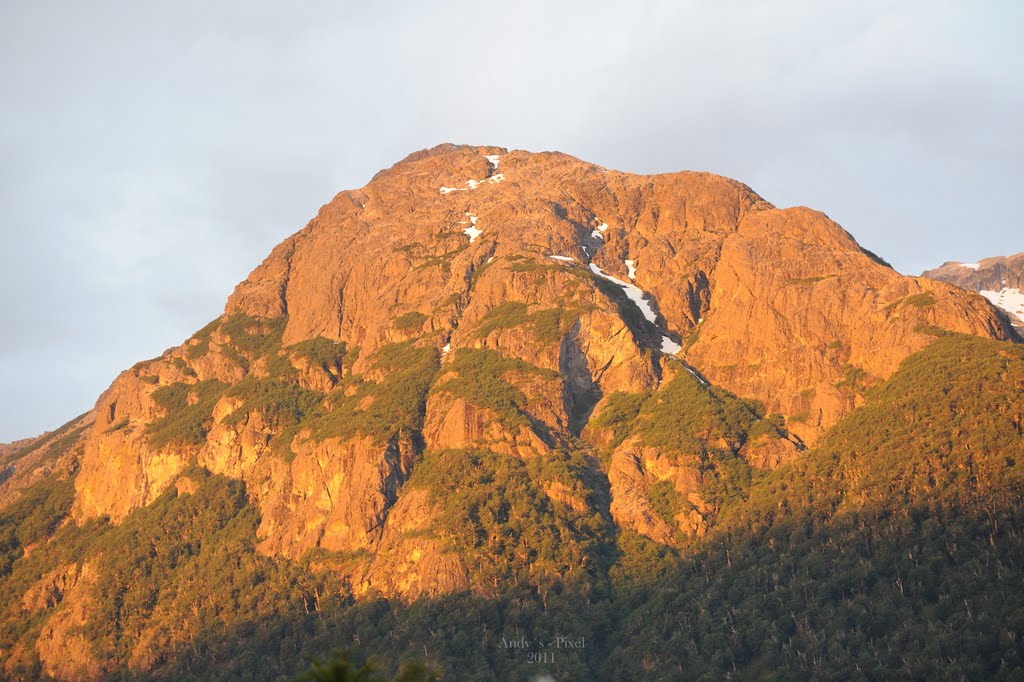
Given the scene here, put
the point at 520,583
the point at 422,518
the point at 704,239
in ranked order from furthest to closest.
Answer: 1. the point at 704,239
2. the point at 422,518
3. the point at 520,583

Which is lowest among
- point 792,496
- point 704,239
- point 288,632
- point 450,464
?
point 288,632

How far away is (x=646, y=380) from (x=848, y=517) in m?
47.0

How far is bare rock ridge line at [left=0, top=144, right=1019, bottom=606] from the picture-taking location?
471ft

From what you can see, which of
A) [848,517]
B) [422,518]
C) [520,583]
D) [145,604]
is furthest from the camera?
[145,604]

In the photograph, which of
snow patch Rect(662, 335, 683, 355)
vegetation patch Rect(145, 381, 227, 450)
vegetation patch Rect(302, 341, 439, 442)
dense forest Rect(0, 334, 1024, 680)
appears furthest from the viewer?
vegetation patch Rect(145, 381, 227, 450)

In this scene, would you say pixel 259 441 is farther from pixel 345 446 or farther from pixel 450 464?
pixel 450 464

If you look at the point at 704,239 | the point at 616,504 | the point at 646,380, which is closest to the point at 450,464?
the point at 616,504

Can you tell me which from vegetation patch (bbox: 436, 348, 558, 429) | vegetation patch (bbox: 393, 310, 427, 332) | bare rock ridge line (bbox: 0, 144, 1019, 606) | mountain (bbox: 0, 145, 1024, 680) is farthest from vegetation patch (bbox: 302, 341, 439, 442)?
vegetation patch (bbox: 436, 348, 558, 429)

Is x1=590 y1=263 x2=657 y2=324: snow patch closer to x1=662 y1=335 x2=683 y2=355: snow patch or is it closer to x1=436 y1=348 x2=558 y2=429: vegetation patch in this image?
x1=662 y1=335 x2=683 y2=355: snow patch

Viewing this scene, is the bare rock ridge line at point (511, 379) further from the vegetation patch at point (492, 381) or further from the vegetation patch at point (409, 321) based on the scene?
the vegetation patch at point (409, 321)

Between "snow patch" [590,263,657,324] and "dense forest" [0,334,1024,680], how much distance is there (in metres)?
27.7

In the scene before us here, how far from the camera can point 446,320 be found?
7141 inches

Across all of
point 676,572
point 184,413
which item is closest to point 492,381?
point 676,572

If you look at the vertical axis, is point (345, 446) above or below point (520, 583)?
above
